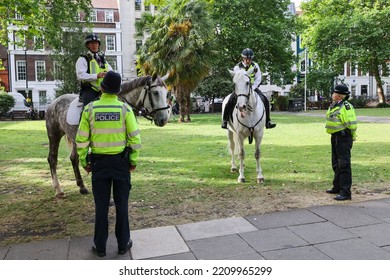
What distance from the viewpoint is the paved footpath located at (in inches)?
165

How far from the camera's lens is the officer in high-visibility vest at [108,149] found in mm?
4188

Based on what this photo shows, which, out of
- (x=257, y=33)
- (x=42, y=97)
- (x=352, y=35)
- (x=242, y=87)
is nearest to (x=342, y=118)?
(x=242, y=87)

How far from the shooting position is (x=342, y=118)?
6289 millimetres

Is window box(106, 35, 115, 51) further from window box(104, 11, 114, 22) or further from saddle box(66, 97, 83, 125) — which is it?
saddle box(66, 97, 83, 125)

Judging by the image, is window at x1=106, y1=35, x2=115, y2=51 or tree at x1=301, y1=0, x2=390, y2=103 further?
window at x1=106, y1=35, x2=115, y2=51

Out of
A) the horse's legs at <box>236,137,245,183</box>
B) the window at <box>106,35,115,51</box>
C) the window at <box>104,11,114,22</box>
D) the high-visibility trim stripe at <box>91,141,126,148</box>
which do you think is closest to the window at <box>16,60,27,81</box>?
the window at <box>106,35,115,51</box>

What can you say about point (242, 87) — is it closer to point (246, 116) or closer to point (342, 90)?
point (246, 116)

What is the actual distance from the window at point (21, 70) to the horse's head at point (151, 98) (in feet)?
163

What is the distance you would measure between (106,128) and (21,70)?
170 feet

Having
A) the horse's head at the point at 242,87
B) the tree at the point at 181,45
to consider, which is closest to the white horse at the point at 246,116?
the horse's head at the point at 242,87

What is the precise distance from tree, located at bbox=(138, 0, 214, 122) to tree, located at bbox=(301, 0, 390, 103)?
65.6 ft

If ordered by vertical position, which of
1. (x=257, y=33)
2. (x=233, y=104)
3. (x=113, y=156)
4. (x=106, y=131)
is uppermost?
(x=257, y=33)

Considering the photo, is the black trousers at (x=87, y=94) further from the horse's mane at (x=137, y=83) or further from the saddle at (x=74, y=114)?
the horse's mane at (x=137, y=83)
